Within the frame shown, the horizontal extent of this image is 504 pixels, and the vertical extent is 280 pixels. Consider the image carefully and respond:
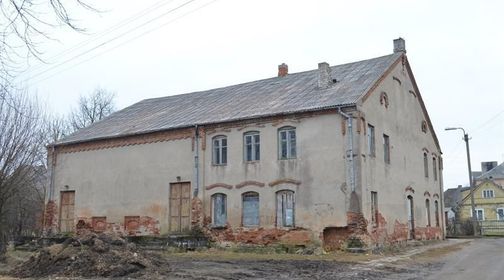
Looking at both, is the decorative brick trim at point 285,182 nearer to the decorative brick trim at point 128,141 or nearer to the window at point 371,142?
the window at point 371,142

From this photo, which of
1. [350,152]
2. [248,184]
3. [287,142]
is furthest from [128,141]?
[350,152]

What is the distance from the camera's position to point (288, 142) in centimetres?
2372

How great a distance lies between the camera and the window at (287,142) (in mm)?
23594

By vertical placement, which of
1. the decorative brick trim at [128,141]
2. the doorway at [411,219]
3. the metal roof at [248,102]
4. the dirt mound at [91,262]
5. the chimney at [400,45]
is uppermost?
the chimney at [400,45]

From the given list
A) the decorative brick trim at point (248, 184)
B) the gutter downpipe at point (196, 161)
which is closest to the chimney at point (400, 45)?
the decorative brick trim at point (248, 184)

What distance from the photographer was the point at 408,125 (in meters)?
29.1

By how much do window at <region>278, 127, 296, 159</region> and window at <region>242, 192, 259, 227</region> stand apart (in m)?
2.26

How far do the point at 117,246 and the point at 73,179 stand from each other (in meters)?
15.9

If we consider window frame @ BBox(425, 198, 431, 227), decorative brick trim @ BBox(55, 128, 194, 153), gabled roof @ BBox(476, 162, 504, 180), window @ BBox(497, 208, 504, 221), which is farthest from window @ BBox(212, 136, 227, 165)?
gabled roof @ BBox(476, 162, 504, 180)

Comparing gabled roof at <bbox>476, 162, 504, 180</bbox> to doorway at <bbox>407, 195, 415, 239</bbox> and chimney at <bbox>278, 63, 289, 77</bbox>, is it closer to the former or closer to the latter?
doorway at <bbox>407, 195, 415, 239</bbox>

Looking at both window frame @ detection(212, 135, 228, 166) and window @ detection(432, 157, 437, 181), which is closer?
window frame @ detection(212, 135, 228, 166)

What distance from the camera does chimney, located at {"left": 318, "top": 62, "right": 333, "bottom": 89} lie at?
83.8ft

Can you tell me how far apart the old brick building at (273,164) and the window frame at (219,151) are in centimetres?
5

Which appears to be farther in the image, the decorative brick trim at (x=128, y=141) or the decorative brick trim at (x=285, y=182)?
the decorative brick trim at (x=128, y=141)
